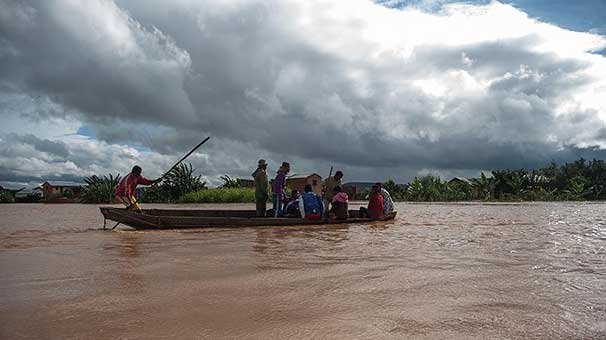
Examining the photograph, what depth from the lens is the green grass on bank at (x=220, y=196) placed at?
88.4 feet

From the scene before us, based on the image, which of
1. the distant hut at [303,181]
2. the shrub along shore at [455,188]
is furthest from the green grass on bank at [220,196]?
the distant hut at [303,181]

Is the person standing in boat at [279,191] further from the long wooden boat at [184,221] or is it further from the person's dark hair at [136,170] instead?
the person's dark hair at [136,170]

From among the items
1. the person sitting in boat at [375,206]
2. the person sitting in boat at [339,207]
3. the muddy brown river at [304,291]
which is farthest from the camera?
the person sitting in boat at [375,206]

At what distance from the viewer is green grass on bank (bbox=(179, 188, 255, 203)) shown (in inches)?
1061

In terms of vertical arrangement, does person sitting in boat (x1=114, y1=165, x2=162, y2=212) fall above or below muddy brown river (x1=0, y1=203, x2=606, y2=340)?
above

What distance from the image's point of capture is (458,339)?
2857 millimetres

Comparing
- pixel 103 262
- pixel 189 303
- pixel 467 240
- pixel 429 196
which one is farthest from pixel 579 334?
pixel 429 196

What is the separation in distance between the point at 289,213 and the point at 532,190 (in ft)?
88.3

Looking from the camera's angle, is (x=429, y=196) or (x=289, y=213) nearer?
(x=289, y=213)

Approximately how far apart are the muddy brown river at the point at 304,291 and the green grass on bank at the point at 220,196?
19184 mm

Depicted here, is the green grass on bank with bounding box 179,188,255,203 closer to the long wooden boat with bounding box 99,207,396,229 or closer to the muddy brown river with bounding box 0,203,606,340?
the long wooden boat with bounding box 99,207,396,229

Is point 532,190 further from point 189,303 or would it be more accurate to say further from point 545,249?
point 189,303

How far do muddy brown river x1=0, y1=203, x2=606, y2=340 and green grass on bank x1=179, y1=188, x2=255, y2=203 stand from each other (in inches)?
755

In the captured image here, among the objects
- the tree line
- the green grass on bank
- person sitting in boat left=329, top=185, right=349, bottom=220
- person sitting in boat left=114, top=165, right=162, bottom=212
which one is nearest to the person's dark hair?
person sitting in boat left=114, top=165, right=162, bottom=212
